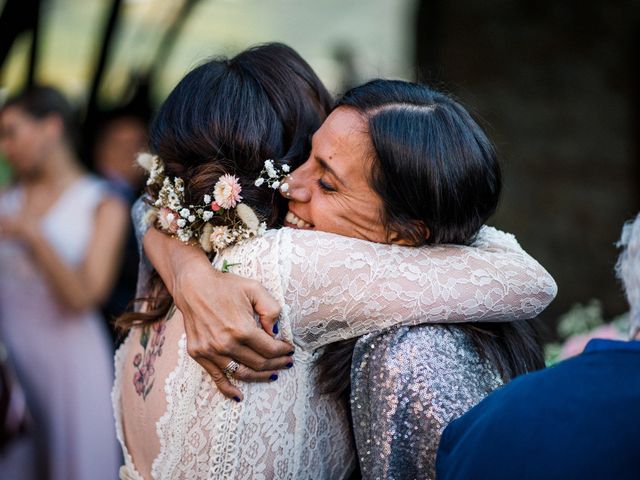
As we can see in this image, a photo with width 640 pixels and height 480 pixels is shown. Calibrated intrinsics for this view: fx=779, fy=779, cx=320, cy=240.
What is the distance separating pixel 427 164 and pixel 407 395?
519 millimetres

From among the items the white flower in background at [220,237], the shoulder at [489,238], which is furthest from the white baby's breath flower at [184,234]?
the shoulder at [489,238]

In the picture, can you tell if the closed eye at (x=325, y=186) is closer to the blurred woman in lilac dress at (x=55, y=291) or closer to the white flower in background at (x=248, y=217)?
the white flower in background at (x=248, y=217)

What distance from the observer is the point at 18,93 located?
424cm

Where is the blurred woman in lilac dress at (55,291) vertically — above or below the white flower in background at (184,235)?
below

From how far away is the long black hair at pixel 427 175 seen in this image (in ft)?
5.85

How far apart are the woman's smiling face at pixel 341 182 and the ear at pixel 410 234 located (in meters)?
0.03

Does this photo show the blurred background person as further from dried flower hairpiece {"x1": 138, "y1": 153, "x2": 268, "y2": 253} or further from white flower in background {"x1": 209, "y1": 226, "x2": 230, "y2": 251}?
white flower in background {"x1": 209, "y1": 226, "x2": 230, "y2": 251}

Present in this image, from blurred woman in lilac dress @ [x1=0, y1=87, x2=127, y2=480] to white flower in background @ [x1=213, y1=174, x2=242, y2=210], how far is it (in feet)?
7.27

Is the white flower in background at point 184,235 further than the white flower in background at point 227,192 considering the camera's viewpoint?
Yes

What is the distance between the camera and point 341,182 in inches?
72.7

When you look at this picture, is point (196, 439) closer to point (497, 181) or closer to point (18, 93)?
point (497, 181)

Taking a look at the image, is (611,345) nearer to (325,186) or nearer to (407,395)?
(407,395)

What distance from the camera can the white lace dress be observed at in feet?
5.60

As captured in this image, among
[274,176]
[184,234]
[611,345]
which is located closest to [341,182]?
[274,176]
